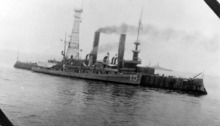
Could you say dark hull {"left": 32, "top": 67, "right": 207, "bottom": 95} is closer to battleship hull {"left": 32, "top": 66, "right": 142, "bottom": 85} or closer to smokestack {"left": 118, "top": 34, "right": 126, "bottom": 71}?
battleship hull {"left": 32, "top": 66, "right": 142, "bottom": 85}

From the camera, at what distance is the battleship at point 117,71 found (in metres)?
57.1

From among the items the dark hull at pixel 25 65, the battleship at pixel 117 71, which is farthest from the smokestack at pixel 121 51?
the dark hull at pixel 25 65

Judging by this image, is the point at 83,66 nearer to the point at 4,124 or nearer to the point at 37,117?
the point at 37,117

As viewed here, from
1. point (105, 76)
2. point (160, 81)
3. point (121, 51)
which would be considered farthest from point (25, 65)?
point (160, 81)

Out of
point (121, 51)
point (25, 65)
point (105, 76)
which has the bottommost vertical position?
point (105, 76)

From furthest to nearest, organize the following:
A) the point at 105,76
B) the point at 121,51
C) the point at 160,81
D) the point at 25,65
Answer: the point at 25,65, the point at 121,51, the point at 105,76, the point at 160,81

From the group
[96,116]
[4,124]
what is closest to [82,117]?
[96,116]

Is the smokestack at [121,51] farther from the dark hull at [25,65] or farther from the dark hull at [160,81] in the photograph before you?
the dark hull at [25,65]

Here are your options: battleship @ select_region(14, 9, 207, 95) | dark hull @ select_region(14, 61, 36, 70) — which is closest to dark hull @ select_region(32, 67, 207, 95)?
battleship @ select_region(14, 9, 207, 95)

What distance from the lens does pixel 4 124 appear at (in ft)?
7.41

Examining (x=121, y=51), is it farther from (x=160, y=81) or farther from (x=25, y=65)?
(x=25, y=65)

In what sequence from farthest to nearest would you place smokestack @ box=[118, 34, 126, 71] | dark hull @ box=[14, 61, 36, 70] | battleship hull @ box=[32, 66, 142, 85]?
dark hull @ box=[14, 61, 36, 70]
smokestack @ box=[118, 34, 126, 71]
battleship hull @ box=[32, 66, 142, 85]

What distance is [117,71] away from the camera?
60.6 metres

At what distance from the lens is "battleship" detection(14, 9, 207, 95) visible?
5712cm
